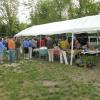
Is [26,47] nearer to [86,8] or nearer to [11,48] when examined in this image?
[11,48]

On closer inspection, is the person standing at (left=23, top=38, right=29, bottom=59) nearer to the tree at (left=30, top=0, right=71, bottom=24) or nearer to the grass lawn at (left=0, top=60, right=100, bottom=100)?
the grass lawn at (left=0, top=60, right=100, bottom=100)

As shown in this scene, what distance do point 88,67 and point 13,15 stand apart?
142 feet

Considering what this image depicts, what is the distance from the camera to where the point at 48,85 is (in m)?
12.3

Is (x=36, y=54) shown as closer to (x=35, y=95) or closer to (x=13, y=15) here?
(x=35, y=95)

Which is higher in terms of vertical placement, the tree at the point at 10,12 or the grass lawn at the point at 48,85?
the tree at the point at 10,12

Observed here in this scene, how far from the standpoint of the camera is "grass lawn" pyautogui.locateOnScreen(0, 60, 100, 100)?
10.3 meters

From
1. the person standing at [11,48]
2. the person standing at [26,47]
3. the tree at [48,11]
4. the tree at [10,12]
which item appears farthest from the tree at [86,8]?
the person standing at [11,48]

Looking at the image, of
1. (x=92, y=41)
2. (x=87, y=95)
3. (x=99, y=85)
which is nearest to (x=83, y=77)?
(x=99, y=85)

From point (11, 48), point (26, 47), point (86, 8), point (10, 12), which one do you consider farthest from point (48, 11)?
point (11, 48)

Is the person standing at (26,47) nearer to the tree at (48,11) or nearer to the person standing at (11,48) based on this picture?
the person standing at (11,48)

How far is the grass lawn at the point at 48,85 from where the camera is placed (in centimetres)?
1029

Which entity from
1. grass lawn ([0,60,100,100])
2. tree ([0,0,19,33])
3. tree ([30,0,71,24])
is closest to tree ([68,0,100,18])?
tree ([30,0,71,24])

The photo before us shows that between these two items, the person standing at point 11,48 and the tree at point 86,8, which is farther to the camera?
the tree at point 86,8

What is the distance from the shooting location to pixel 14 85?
12.5m
